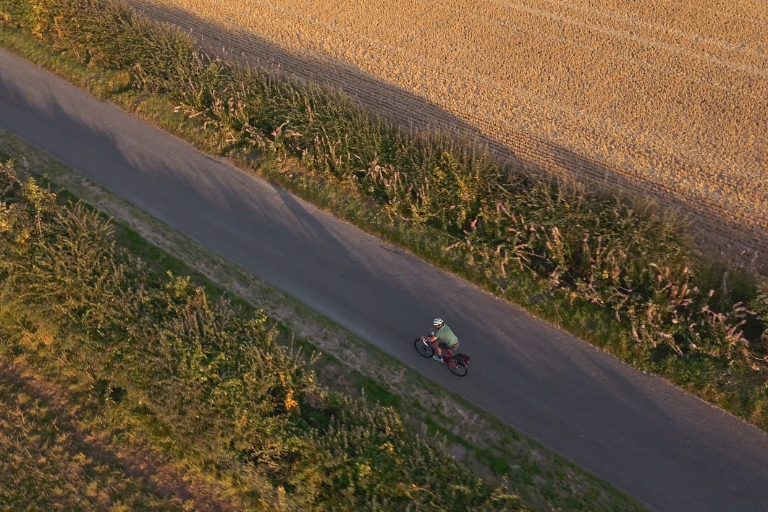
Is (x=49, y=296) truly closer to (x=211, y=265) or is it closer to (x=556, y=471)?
(x=211, y=265)

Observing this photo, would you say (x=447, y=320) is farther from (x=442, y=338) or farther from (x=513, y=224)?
(x=513, y=224)

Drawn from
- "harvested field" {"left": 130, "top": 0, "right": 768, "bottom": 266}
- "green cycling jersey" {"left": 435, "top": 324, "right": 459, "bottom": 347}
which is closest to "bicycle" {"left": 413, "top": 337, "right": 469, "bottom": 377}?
"green cycling jersey" {"left": 435, "top": 324, "right": 459, "bottom": 347}

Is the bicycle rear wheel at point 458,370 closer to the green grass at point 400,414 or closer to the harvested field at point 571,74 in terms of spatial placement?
the green grass at point 400,414

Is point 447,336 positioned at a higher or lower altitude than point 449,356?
higher

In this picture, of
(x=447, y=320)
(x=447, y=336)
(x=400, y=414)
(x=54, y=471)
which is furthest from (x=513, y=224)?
(x=54, y=471)

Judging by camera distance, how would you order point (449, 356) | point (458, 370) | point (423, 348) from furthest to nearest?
1. point (423, 348)
2. point (458, 370)
3. point (449, 356)

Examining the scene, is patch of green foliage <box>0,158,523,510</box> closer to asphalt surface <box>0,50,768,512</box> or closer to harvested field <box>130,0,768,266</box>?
asphalt surface <box>0,50,768,512</box>

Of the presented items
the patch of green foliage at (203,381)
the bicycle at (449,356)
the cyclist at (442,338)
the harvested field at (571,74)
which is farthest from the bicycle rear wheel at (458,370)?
the harvested field at (571,74)
